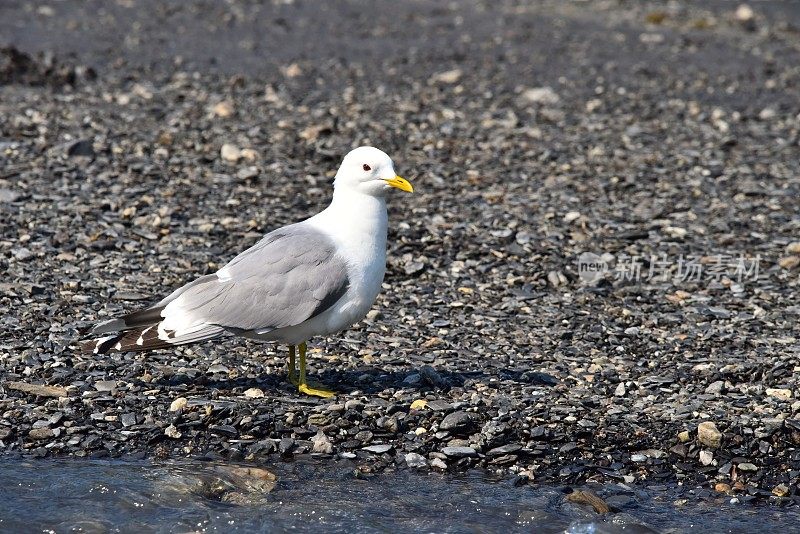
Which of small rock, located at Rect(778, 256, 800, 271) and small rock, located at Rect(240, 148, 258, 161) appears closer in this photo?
small rock, located at Rect(778, 256, 800, 271)

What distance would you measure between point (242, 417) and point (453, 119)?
722 cm

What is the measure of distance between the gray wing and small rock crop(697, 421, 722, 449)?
2.13m

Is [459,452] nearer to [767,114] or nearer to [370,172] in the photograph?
[370,172]

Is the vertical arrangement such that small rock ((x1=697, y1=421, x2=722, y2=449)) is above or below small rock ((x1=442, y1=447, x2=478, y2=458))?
above

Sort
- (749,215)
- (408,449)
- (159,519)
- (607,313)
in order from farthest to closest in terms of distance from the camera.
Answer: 1. (749,215)
2. (607,313)
3. (408,449)
4. (159,519)

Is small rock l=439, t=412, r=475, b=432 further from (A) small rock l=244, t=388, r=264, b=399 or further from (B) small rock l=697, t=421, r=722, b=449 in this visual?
(B) small rock l=697, t=421, r=722, b=449

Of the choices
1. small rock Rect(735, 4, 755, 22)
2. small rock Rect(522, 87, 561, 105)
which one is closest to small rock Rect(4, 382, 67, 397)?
small rock Rect(522, 87, 561, 105)

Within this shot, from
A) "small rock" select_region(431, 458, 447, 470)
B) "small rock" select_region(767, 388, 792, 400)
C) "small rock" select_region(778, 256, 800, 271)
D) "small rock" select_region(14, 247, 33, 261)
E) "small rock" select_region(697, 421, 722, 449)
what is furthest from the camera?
"small rock" select_region(778, 256, 800, 271)

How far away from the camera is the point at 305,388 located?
23.1ft

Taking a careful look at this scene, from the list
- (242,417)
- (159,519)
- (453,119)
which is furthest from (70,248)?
(453,119)

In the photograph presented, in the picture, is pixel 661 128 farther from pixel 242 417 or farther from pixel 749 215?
pixel 242 417

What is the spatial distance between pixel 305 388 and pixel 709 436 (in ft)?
7.53

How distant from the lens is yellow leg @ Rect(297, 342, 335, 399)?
7.02 m

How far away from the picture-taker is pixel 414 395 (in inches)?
279
